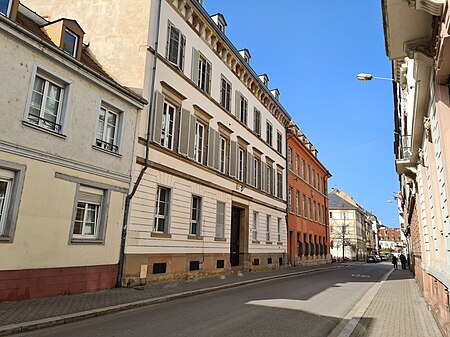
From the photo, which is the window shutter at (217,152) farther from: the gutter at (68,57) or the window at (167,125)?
the gutter at (68,57)

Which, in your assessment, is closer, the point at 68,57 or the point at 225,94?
the point at 68,57

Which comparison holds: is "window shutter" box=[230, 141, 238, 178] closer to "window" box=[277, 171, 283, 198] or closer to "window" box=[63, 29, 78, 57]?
"window" box=[277, 171, 283, 198]

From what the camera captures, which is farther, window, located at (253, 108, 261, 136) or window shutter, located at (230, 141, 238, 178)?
window, located at (253, 108, 261, 136)

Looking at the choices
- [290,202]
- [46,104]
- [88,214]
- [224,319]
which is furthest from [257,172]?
[224,319]

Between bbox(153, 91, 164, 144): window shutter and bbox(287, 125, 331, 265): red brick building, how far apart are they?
18.4 metres

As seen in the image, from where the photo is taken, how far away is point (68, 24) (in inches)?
448

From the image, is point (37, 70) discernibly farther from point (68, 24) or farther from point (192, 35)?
point (192, 35)

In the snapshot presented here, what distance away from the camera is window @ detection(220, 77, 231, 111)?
20620 millimetres

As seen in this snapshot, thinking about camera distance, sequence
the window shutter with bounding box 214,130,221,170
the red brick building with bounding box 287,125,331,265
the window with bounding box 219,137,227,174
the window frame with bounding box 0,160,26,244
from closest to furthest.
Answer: the window frame with bounding box 0,160,26,244, the window shutter with bounding box 214,130,221,170, the window with bounding box 219,137,227,174, the red brick building with bounding box 287,125,331,265

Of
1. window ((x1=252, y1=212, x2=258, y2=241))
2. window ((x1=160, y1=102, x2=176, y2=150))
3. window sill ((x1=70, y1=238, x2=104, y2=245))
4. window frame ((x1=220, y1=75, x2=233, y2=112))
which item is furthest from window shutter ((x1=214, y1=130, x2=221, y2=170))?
window sill ((x1=70, y1=238, x2=104, y2=245))

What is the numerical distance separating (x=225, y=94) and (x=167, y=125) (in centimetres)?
660

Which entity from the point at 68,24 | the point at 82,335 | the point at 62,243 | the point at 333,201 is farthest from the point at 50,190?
the point at 333,201

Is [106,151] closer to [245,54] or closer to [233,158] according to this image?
[233,158]

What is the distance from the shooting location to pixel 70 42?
11.6 meters
